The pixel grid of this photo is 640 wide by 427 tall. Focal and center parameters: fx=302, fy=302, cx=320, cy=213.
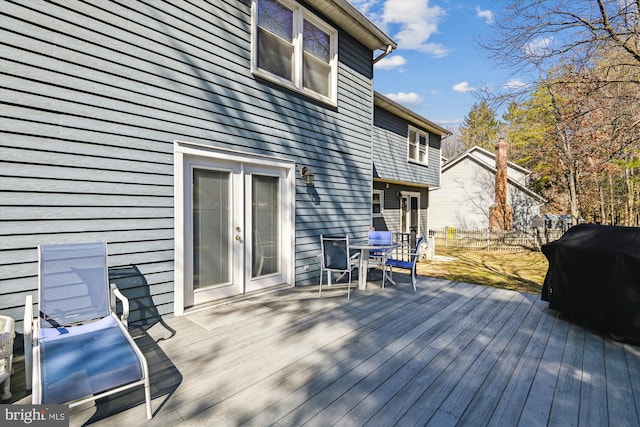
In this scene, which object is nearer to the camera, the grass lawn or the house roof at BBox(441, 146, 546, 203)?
the grass lawn

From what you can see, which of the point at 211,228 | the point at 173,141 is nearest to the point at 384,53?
the point at 173,141

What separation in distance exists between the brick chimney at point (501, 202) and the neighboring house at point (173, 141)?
12.6 m

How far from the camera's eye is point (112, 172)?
323 centimetres

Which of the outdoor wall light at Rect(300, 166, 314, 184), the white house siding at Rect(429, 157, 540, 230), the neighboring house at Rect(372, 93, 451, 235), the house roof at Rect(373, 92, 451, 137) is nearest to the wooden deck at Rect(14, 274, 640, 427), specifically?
the outdoor wall light at Rect(300, 166, 314, 184)

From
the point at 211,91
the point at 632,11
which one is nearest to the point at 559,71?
the point at 632,11

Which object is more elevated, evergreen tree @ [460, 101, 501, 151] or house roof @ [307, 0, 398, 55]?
evergreen tree @ [460, 101, 501, 151]

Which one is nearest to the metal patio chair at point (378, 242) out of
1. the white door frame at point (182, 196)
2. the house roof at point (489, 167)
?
the white door frame at point (182, 196)

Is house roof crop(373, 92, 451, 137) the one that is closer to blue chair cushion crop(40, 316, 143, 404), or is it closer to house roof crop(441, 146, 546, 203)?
house roof crop(441, 146, 546, 203)

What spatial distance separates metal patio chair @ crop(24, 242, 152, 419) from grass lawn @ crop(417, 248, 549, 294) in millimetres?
6582

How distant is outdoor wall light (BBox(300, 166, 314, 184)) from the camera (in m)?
5.31

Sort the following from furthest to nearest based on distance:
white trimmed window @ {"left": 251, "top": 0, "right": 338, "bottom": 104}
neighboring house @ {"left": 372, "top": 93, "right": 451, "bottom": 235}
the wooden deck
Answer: neighboring house @ {"left": 372, "top": 93, "right": 451, "bottom": 235} < white trimmed window @ {"left": 251, "top": 0, "right": 338, "bottom": 104} < the wooden deck

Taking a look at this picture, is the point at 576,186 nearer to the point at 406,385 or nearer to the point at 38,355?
the point at 406,385

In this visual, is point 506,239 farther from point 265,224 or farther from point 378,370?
point 378,370

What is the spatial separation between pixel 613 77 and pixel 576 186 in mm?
8426
